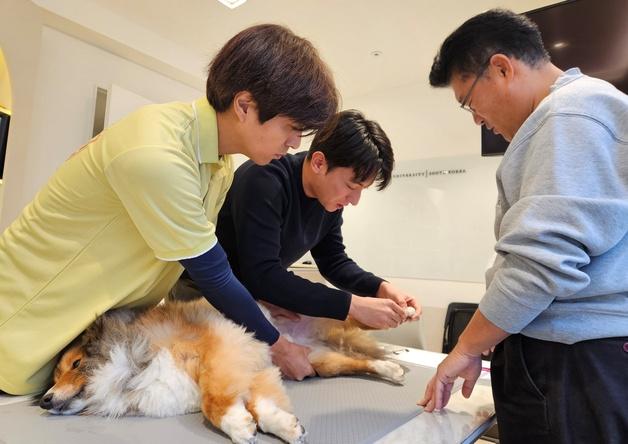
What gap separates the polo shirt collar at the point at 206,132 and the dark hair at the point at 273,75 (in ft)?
0.08

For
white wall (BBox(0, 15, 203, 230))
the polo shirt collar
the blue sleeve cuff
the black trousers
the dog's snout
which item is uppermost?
white wall (BBox(0, 15, 203, 230))

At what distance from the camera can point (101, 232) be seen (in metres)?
0.93

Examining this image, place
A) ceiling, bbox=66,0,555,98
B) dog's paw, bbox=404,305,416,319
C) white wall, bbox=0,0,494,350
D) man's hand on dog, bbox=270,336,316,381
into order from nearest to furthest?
man's hand on dog, bbox=270,336,316,381 < dog's paw, bbox=404,305,416,319 < white wall, bbox=0,0,494,350 < ceiling, bbox=66,0,555,98

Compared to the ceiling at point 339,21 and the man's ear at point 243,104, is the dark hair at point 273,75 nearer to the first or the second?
the man's ear at point 243,104

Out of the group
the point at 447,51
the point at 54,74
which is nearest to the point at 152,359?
the point at 447,51

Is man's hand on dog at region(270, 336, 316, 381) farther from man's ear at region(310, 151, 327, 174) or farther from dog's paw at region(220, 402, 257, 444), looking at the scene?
man's ear at region(310, 151, 327, 174)

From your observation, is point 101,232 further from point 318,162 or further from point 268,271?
point 318,162

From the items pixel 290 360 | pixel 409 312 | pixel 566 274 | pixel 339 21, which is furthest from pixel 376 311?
pixel 339 21

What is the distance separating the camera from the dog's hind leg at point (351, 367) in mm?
1227

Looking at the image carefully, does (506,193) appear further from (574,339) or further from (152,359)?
(152,359)

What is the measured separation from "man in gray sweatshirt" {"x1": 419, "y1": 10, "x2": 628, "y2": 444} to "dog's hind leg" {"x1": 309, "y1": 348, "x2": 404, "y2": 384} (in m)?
0.44

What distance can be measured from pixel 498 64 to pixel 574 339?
1.95ft

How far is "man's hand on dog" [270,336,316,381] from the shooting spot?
114 cm

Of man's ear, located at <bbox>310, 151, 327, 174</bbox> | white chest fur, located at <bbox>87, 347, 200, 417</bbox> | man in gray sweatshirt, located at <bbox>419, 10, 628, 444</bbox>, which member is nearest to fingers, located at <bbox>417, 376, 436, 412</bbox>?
man in gray sweatshirt, located at <bbox>419, 10, 628, 444</bbox>
